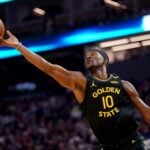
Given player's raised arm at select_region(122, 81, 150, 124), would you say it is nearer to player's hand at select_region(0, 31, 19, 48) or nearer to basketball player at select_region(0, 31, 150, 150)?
basketball player at select_region(0, 31, 150, 150)

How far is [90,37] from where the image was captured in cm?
1345

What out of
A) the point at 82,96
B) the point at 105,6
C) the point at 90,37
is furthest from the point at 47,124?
the point at 82,96

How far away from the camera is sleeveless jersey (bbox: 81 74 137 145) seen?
12.8ft

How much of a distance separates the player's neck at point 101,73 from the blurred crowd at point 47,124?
7.29 meters

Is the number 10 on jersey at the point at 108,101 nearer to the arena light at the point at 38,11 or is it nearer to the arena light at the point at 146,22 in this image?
the arena light at the point at 146,22

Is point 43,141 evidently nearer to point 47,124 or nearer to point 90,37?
point 47,124

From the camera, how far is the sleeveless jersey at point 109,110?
3.89 metres

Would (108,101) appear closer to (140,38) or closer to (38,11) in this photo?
(140,38)

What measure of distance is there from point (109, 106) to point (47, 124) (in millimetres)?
9789

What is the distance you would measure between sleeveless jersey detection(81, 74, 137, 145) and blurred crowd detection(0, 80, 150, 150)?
24.1 ft

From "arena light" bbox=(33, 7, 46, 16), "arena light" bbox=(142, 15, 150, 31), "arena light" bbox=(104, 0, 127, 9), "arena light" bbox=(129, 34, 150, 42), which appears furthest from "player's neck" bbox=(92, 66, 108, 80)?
"arena light" bbox=(33, 7, 46, 16)

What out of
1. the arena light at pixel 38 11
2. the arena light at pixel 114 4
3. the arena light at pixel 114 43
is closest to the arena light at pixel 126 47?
the arena light at pixel 114 43

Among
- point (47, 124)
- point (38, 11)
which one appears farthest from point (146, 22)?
point (38, 11)

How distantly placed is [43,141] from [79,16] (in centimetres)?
457
